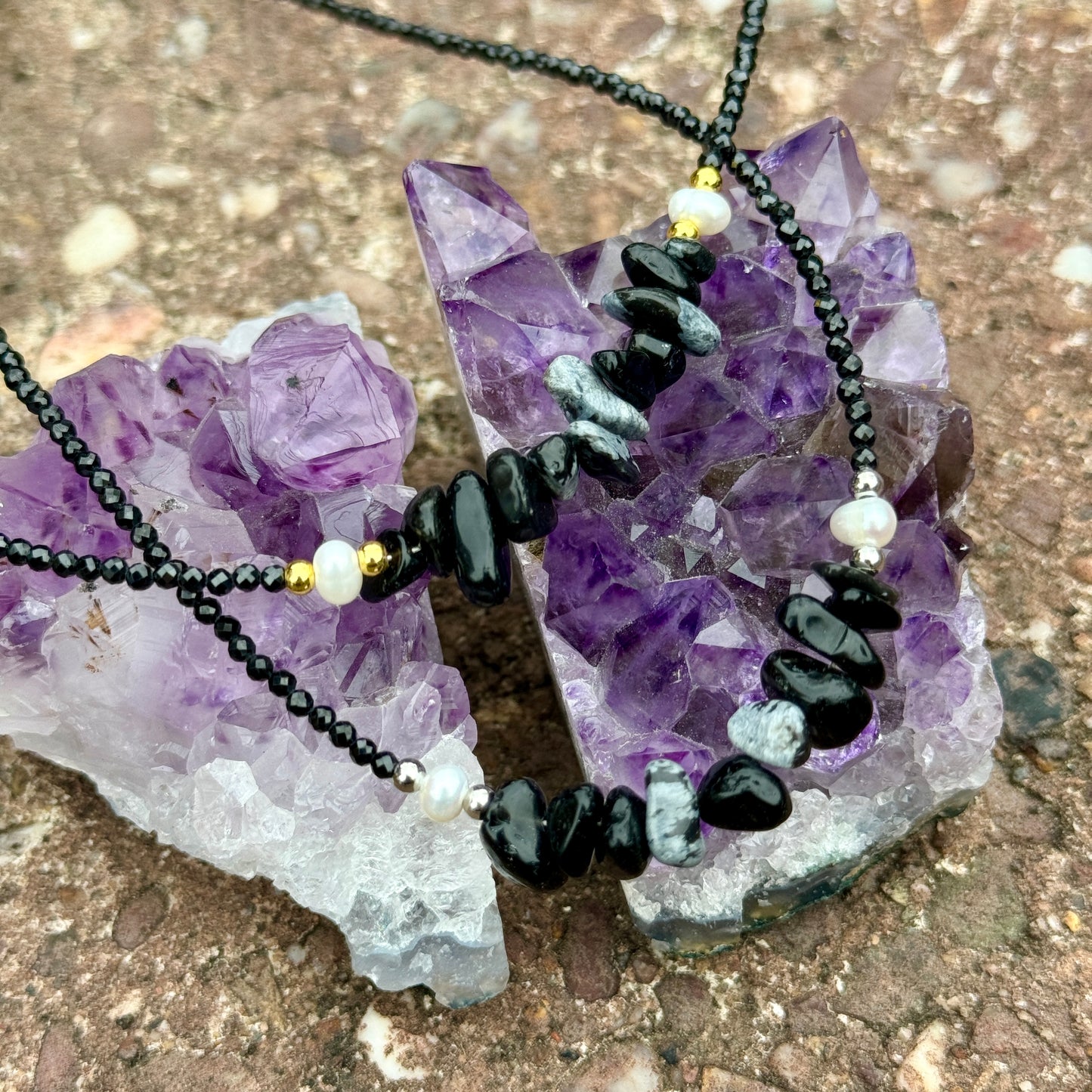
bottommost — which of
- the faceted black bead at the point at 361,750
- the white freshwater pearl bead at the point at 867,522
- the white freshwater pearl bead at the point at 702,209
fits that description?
the faceted black bead at the point at 361,750

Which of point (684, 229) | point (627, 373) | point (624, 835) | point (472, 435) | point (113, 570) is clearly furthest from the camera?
point (472, 435)

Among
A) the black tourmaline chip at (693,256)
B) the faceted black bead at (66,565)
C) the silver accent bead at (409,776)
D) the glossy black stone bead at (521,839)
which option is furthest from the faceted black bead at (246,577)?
the black tourmaline chip at (693,256)

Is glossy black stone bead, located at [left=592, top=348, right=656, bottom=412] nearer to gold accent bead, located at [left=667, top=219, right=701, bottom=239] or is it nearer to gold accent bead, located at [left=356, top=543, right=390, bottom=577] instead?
gold accent bead, located at [left=667, top=219, right=701, bottom=239]

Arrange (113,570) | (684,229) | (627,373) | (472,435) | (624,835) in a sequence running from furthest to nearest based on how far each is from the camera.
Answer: (472,435) < (684,229) < (627,373) < (113,570) < (624,835)

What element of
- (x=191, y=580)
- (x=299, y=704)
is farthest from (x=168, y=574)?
(x=299, y=704)

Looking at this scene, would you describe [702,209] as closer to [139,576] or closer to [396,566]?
[396,566]

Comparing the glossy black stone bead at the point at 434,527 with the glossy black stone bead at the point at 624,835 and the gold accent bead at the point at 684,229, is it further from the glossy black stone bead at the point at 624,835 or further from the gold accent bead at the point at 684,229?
the gold accent bead at the point at 684,229
